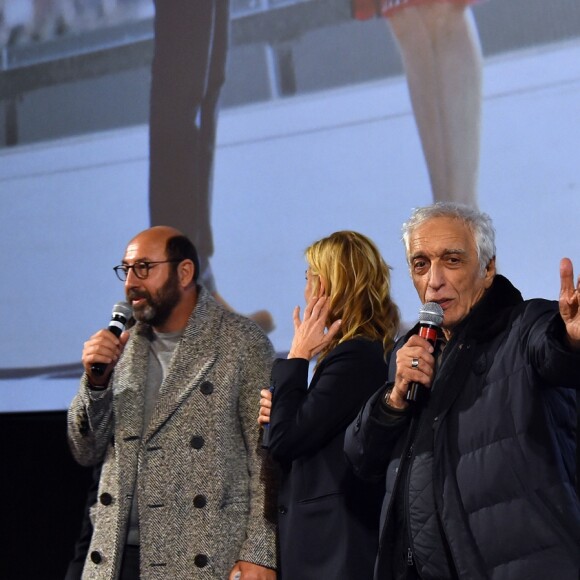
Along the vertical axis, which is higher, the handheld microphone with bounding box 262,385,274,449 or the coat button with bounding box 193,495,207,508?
the handheld microphone with bounding box 262,385,274,449

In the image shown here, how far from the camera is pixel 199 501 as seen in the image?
241cm

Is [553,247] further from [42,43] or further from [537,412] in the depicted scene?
[42,43]

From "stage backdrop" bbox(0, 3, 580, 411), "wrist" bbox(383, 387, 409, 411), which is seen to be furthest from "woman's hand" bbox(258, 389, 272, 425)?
"stage backdrop" bbox(0, 3, 580, 411)

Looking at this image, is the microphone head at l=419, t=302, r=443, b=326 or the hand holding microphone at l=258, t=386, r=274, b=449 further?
the hand holding microphone at l=258, t=386, r=274, b=449

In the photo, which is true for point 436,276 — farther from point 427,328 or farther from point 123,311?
point 123,311

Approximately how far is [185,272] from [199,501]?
0.65 m

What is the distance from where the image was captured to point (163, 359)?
2.65 meters

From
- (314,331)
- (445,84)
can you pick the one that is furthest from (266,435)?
(445,84)

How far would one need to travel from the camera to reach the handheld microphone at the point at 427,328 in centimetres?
186

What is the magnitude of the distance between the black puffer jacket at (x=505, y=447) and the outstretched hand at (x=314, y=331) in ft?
1.44

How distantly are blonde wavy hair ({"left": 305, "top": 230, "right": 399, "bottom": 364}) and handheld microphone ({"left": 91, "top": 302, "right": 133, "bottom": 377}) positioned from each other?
1.67ft

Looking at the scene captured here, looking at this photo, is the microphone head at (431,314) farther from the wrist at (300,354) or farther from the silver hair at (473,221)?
the wrist at (300,354)

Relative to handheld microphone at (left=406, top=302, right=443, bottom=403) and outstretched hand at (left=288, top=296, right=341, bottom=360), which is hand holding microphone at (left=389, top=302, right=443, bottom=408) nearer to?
handheld microphone at (left=406, top=302, right=443, bottom=403)

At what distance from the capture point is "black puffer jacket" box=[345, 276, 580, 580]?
1691 millimetres
